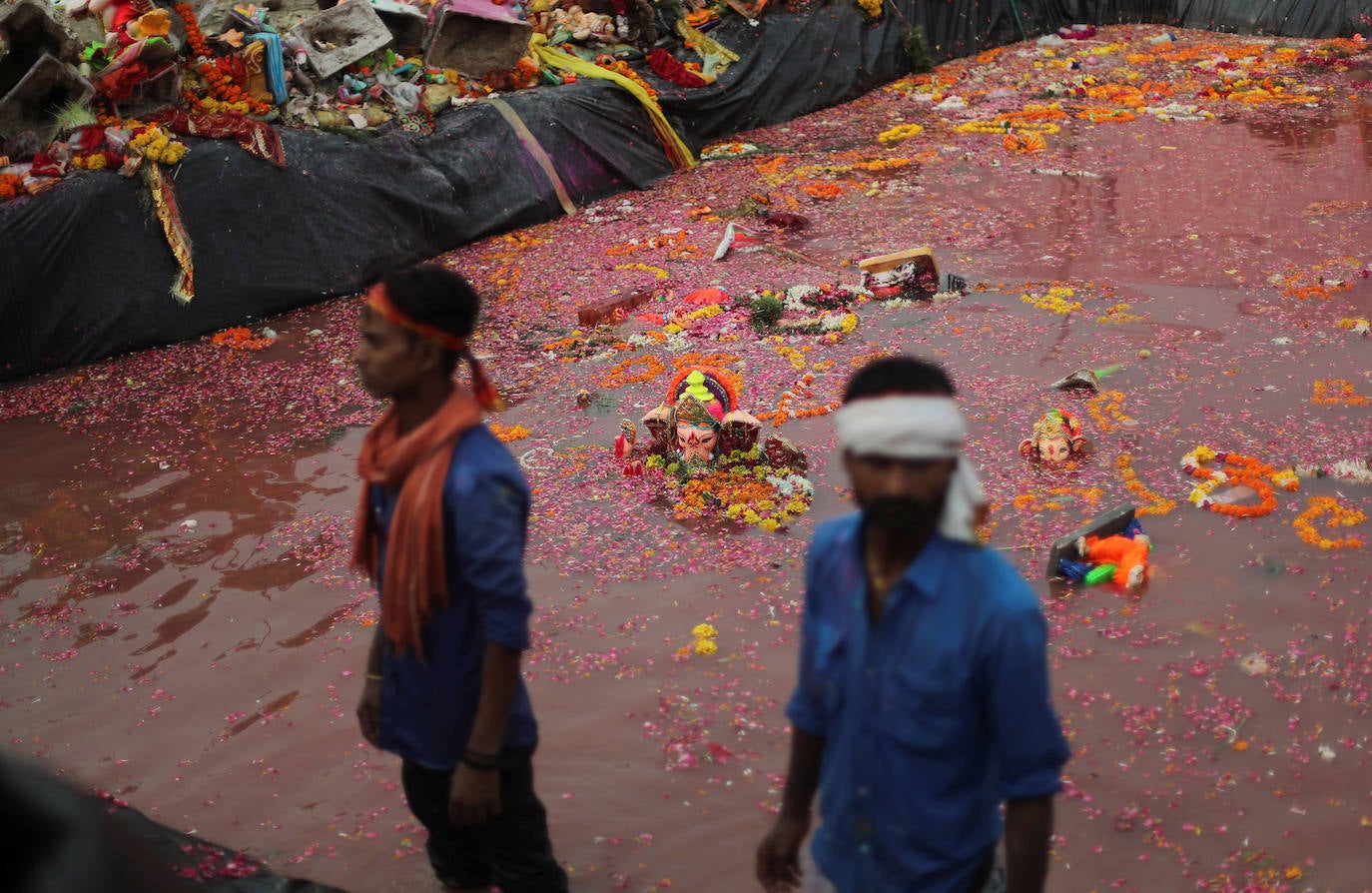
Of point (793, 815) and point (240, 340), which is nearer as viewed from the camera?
point (793, 815)

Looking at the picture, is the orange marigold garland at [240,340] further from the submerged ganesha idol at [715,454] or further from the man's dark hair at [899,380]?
the man's dark hair at [899,380]

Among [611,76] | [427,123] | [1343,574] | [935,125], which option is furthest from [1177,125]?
[1343,574]

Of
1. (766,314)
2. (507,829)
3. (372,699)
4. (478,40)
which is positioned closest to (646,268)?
(766,314)

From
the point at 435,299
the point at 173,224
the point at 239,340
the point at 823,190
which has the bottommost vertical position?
the point at 239,340

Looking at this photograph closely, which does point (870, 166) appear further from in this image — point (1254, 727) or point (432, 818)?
point (432, 818)

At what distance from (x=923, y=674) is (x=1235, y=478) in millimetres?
4024

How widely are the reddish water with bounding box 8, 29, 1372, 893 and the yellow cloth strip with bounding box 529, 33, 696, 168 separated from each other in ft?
10.1

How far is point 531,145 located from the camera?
1112 cm

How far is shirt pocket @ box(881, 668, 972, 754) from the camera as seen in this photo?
192 centimetres

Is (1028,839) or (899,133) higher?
(1028,839)

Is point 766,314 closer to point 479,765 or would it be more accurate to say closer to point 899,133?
point 479,765

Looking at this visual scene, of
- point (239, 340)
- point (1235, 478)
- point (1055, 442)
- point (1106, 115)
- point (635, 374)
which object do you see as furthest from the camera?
point (1106, 115)

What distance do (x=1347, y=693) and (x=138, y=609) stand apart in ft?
15.2

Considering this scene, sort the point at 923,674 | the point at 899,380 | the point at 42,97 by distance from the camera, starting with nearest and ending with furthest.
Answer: the point at 923,674 → the point at 899,380 → the point at 42,97
